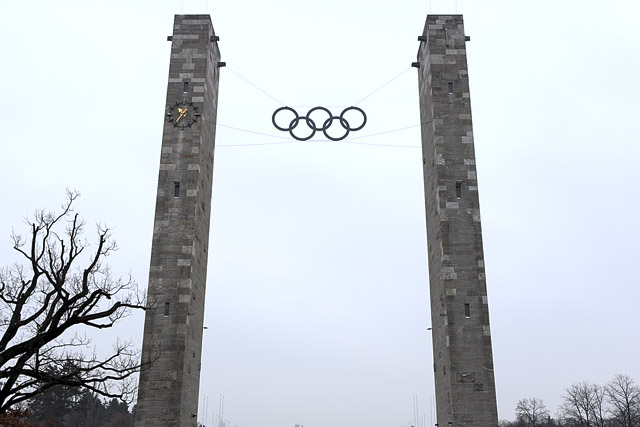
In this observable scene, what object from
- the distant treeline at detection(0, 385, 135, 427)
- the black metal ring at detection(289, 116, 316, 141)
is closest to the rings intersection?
the black metal ring at detection(289, 116, 316, 141)

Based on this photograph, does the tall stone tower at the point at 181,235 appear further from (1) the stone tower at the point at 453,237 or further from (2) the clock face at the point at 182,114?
(1) the stone tower at the point at 453,237

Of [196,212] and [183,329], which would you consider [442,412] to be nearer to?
[183,329]

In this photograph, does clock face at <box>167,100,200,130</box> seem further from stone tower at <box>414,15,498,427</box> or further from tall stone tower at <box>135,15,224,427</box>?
stone tower at <box>414,15,498,427</box>

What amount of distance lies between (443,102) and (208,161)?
14434 mm

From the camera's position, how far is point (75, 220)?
2302 centimetres

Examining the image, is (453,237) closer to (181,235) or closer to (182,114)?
(181,235)

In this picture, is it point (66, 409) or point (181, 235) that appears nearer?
point (181, 235)

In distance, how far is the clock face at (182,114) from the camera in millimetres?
35219

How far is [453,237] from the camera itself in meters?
33.1

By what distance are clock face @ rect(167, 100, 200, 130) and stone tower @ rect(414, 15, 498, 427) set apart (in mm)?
13854

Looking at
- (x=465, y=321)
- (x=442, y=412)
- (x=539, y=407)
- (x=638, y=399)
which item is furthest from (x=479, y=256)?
(x=539, y=407)

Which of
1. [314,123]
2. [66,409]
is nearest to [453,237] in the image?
[314,123]

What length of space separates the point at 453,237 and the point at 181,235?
576 inches

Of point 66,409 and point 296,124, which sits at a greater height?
point 296,124
